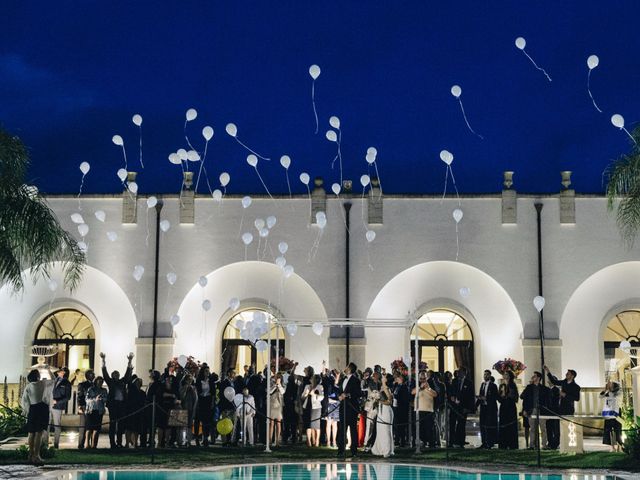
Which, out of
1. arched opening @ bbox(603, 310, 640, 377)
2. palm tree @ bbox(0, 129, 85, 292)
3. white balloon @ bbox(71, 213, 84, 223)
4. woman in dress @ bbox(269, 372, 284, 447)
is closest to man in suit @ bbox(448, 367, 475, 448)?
woman in dress @ bbox(269, 372, 284, 447)

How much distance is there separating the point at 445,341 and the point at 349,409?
8122 millimetres

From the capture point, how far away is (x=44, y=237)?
18.5m

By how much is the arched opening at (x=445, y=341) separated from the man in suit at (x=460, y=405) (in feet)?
18.9

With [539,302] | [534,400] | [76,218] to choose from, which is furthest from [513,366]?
[76,218]

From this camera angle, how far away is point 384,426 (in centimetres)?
1853

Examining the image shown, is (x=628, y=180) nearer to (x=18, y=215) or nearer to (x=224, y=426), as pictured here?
(x=224, y=426)

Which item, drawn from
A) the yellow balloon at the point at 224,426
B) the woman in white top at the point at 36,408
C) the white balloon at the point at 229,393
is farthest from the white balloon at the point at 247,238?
the woman in white top at the point at 36,408

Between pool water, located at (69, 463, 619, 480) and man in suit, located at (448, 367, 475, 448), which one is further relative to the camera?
man in suit, located at (448, 367, 475, 448)

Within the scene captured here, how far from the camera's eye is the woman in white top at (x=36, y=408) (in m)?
16.1

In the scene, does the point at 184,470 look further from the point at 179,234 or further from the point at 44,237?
the point at 179,234

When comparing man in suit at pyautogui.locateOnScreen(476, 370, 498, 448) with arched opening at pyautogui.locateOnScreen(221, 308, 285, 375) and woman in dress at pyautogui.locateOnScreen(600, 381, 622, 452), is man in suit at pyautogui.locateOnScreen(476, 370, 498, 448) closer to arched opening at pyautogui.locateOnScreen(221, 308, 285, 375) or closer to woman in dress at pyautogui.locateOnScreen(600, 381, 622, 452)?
woman in dress at pyautogui.locateOnScreen(600, 381, 622, 452)

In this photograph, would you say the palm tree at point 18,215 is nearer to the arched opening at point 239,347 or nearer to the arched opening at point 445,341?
the arched opening at point 239,347

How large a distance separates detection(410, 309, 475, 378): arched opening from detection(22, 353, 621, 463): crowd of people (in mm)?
5131

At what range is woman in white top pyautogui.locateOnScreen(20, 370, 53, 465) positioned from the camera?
16141 mm
